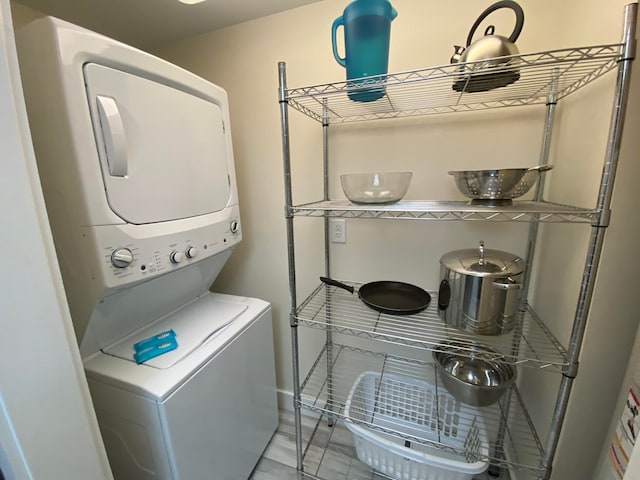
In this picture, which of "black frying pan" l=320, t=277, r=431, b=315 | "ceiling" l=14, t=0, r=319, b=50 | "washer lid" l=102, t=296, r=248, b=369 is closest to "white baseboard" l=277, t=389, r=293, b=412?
"washer lid" l=102, t=296, r=248, b=369

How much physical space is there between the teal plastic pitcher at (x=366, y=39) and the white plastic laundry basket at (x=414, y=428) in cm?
127

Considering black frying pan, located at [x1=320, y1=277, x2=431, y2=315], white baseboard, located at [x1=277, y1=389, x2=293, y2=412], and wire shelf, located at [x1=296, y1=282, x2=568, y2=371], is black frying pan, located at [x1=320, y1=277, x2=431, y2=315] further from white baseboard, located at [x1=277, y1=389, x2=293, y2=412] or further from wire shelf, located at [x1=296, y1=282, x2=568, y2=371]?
white baseboard, located at [x1=277, y1=389, x2=293, y2=412]

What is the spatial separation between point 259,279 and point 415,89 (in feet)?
4.14

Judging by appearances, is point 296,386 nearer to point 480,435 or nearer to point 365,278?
point 365,278

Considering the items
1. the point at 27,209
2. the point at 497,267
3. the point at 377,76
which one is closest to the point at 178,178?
the point at 27,209

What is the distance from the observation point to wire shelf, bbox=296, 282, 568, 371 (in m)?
0.94

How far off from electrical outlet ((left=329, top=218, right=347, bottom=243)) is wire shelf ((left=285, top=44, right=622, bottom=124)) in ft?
1.60

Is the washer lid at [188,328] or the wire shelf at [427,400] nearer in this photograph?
the washer lid at [188,328]

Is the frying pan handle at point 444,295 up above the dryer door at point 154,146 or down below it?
below

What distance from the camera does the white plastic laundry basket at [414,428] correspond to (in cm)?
107

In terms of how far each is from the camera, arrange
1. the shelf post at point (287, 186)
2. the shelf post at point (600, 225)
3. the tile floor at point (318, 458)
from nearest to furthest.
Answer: the shelf post at point (600, 225)
the shelf post at point (287, 186)
the tile floor at point (318, 458)

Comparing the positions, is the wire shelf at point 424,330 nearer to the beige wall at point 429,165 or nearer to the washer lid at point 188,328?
the beige wall at point 429,165

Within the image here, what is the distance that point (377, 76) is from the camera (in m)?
0.85

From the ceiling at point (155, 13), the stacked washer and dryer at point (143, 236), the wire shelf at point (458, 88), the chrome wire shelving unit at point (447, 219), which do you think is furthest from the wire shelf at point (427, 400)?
the ceiling at point (155, 13)
